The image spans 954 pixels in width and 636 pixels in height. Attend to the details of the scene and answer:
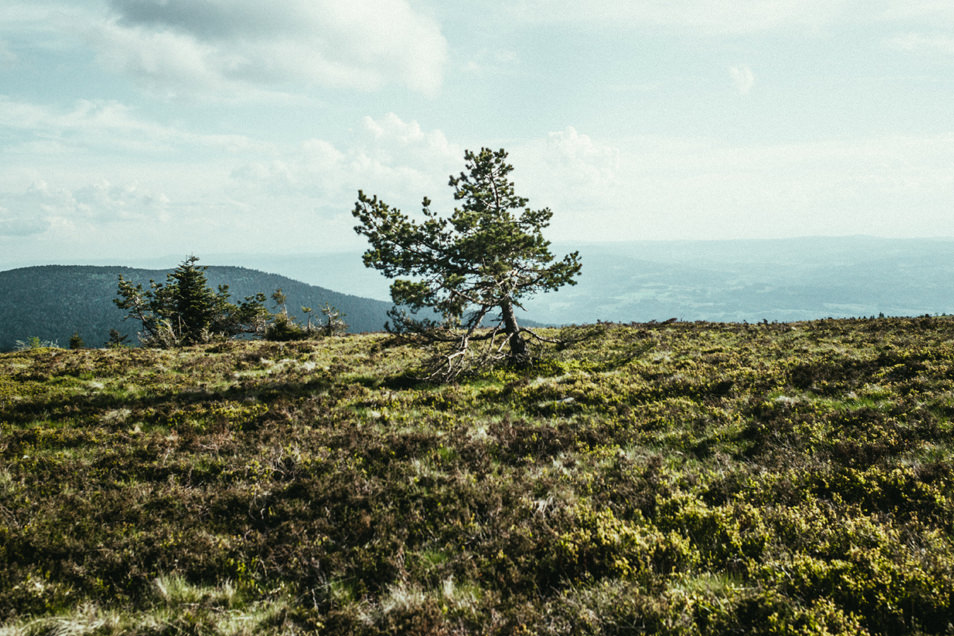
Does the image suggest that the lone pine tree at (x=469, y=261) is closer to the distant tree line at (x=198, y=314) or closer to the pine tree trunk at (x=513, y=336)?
the pine tree trunk at (x=513, y=336)

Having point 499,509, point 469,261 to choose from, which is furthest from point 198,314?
point 499,509

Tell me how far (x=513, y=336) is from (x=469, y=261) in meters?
3.96

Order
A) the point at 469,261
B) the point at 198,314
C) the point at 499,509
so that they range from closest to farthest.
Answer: the point at 499,509, the point at 469,261, the point at 198,314

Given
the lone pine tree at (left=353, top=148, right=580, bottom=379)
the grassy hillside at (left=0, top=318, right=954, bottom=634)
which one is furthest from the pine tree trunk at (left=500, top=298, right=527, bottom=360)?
the grassy hillside at (left=0, top=318, right=954, bottom=634)

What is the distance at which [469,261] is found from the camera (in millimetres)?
16500

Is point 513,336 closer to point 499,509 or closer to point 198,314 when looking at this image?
point 499,509

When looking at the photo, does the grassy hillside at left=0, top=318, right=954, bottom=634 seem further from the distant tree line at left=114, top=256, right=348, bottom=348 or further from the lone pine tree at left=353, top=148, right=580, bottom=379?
the distant tree line at left=114, top=256, right=348, bottom=348

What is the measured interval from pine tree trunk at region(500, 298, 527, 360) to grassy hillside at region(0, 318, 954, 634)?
5.18 meters

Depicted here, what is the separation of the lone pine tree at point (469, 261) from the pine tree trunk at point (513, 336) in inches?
1.7

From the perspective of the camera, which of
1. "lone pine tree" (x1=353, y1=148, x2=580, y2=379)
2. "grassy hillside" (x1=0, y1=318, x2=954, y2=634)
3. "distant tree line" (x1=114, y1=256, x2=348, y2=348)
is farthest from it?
"distant tree line" (x1=114, y1=256, x2=348, y2=348)

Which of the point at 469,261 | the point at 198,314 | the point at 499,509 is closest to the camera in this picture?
the point at 499,509

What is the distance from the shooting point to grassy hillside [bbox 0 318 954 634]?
4.30 m

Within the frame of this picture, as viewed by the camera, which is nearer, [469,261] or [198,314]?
[469,261]

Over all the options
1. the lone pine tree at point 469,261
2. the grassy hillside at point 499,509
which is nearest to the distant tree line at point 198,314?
the lone pine tree at point 469,261
